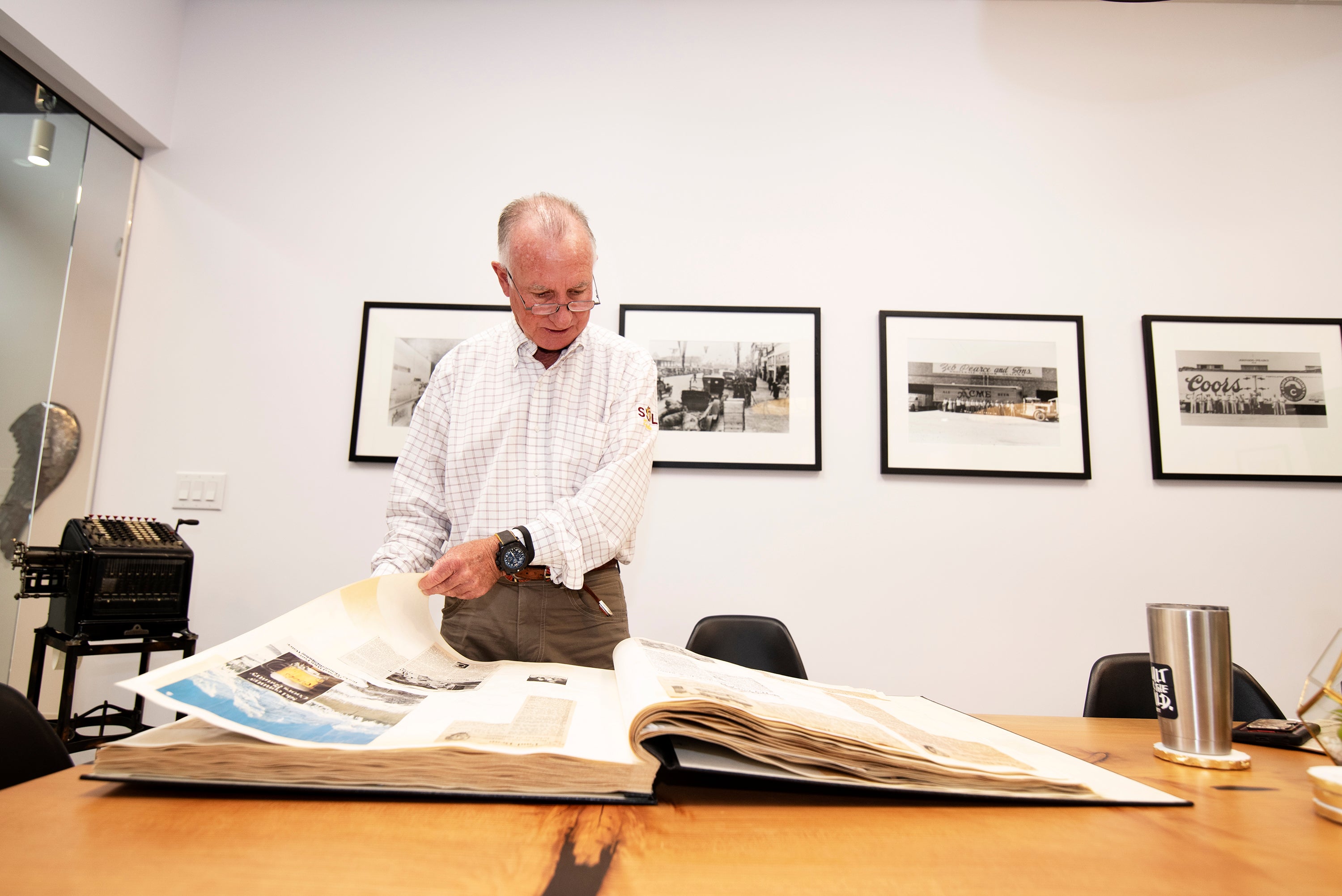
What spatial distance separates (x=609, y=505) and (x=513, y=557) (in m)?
0.22

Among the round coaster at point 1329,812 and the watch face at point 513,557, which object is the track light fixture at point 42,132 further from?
the round coaster at point 1329,812

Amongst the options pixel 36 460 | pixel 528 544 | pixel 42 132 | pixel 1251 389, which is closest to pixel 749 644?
pixel 528 544

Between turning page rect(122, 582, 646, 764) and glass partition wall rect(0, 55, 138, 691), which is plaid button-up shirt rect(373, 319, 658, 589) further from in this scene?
glass partition wall rect(0, 55, 138, 691)

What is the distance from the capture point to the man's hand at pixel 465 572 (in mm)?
1081

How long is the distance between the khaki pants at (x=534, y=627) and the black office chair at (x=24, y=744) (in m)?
0.68

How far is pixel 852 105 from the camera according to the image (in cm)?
278

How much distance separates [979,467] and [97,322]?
Answer: 333cm

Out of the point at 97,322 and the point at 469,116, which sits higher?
the point at 469,116

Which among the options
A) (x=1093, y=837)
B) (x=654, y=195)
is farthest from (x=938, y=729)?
(x=654, y=195)

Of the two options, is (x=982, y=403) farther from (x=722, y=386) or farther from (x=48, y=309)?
(x=48, y=309)

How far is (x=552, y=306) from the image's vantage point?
153 cm

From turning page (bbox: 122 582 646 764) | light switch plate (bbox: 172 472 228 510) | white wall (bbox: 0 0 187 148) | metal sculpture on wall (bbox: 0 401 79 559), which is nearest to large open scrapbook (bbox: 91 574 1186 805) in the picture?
turning page (bbox: 122 582 646 764)

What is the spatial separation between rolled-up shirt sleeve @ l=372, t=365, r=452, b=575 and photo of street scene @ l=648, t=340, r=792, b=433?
3.52 ft

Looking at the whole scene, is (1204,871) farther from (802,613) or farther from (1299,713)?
(802,613)
